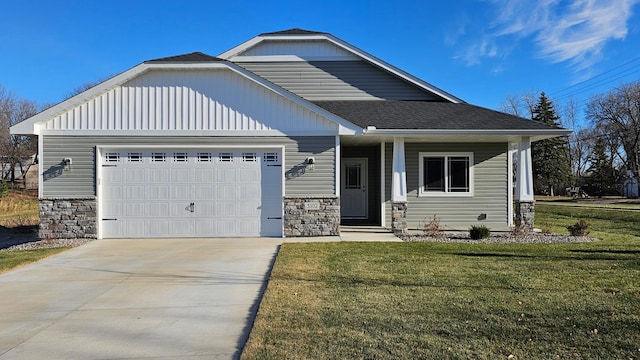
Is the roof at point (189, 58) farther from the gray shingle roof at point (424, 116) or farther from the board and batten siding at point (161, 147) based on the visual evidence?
the gray shingle roof at point (424, 116)

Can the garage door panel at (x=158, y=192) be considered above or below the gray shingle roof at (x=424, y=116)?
below

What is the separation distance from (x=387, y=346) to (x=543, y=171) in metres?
43.5

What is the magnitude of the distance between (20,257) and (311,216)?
247 inches

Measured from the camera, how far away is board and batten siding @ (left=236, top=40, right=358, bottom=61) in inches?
550

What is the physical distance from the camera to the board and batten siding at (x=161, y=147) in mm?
10453

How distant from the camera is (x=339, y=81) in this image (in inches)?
549

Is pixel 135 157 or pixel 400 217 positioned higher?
pixel 135 157

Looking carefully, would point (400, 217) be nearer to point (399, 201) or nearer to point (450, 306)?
point (399, 201)

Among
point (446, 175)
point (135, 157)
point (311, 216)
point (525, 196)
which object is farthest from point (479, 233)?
point (135, 157)

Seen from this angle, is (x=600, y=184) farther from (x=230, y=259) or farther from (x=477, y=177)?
(x=230, y=259)

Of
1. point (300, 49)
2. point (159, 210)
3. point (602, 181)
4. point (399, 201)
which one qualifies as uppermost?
point (300, 49)

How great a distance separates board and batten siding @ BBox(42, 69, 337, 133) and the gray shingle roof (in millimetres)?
1836

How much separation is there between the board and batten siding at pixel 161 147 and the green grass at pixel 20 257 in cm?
176

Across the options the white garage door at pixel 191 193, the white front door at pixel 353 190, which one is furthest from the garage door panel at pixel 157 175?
the white front door at pixel 353 190
